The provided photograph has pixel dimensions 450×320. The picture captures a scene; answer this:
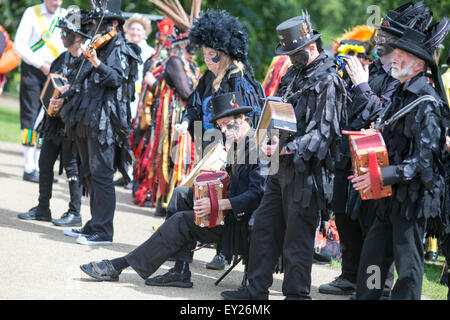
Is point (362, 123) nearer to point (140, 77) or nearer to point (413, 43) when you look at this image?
point (413, 43)

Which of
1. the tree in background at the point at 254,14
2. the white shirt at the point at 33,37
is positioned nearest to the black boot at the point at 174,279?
the white shirt at the point at 33,37

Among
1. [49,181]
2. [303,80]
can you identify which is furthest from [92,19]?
[303,80]

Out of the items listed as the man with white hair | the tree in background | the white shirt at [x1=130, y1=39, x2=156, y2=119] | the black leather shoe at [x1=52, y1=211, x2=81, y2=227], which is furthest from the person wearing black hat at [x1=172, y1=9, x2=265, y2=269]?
the tree in background

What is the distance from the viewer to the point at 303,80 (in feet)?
17.5

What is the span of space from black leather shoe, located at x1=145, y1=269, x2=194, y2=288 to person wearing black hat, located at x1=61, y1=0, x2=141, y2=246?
132 cm

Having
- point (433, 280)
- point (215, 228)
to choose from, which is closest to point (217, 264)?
point (215, 228)

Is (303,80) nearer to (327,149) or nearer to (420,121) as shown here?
(327,149)

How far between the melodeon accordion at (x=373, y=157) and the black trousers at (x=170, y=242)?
1371 mm

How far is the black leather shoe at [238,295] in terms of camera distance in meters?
5.43

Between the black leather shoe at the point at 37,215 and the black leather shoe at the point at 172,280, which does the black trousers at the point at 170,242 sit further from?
the black leather shoe at the point at 37,215

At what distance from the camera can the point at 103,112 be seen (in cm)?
702

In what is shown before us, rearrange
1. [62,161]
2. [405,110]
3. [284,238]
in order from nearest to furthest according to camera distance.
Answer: [405,110], [284,238], [62,161]

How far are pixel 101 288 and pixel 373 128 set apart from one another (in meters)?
2.18

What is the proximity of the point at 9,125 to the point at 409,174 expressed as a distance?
13.9 metres
